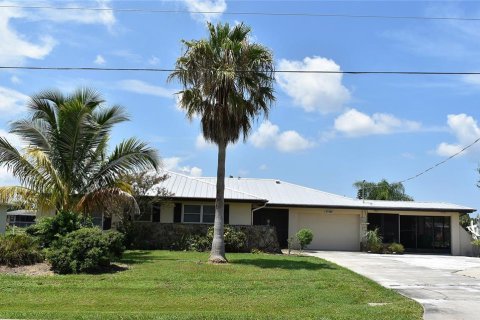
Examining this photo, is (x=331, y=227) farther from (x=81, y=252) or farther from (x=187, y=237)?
(x=81, y=252)

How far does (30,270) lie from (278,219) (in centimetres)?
1923

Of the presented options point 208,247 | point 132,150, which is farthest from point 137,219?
point 132,150

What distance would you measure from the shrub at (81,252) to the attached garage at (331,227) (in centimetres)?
1840

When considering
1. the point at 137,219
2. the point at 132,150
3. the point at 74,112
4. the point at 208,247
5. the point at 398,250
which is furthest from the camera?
the point at 398,250

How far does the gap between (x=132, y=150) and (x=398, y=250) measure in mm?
18555

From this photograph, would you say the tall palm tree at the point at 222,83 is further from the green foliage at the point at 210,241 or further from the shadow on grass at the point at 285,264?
the green foliage at the point at 210,241

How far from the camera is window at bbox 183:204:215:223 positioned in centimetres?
2670

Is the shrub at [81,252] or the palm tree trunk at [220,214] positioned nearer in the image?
the shrub at [81,252]

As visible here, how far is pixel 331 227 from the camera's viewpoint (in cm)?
3241

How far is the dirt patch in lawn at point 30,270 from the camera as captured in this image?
47.8 ft

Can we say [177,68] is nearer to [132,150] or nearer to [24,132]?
[132,150]

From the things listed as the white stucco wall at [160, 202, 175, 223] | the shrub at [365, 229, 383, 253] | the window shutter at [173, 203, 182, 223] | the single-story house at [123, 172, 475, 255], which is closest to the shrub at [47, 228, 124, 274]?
the white stucco wall at [160, 202, 175, 223]

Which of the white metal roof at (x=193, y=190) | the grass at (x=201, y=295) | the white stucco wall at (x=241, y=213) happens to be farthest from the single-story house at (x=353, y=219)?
the grass at (x=201, y=295)

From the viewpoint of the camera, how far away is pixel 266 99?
18.5 metres
